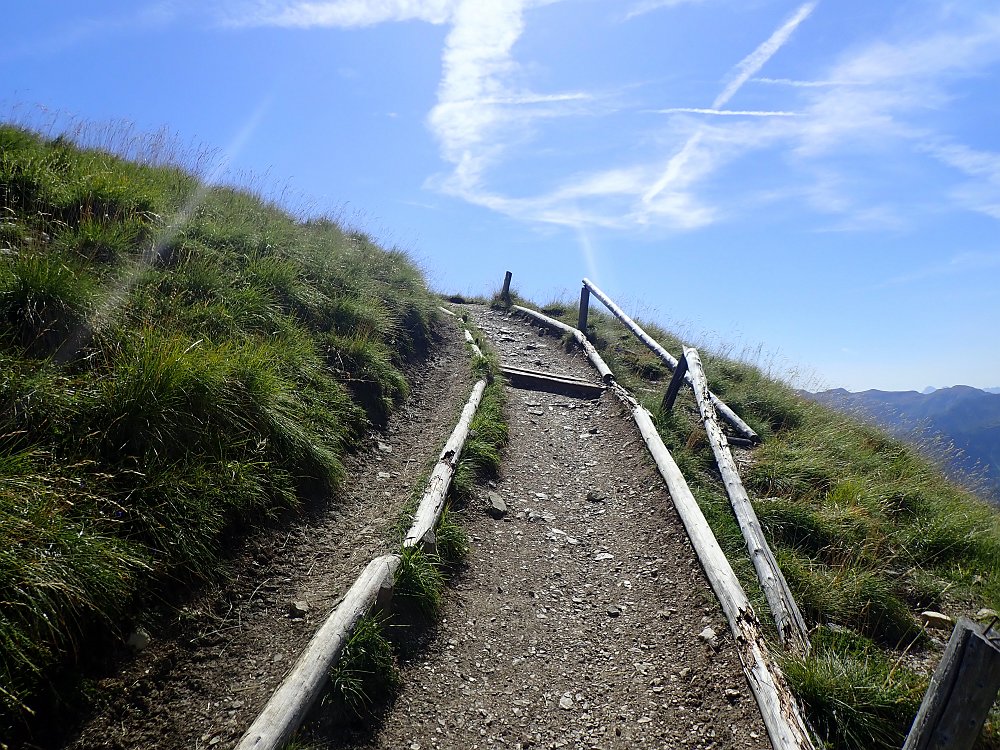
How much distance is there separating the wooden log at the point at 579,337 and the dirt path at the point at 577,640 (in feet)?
12.1

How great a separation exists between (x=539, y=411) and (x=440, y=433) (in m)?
2.45

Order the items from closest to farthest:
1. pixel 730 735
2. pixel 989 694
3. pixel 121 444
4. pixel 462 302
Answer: pixel 989 694, pixel 730 735, pixel 121 444, pixel 462 302

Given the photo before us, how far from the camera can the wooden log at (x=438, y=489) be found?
4645mm

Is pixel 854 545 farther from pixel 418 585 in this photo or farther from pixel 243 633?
pixel 243 633

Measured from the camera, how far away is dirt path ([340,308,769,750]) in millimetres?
3480

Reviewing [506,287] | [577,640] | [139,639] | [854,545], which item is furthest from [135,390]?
[506,287]

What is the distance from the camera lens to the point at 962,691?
8.20ft

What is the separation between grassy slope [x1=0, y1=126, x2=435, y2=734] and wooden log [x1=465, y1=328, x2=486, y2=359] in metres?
2.30

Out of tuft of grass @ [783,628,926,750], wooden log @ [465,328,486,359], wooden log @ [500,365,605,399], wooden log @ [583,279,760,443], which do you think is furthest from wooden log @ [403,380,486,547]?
wooden log @ [583,279,760,443]

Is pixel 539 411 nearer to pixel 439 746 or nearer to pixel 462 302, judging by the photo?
pixel 439 746

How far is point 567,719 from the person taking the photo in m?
3.66

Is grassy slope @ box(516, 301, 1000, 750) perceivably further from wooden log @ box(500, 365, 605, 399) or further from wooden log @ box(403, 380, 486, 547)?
wooden log @ box(403, 380, 486, 547)

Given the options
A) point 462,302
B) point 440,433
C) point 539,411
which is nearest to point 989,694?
point 440,433

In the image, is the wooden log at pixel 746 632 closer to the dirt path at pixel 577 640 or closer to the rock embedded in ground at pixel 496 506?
the dirt path at pixel 577 640
